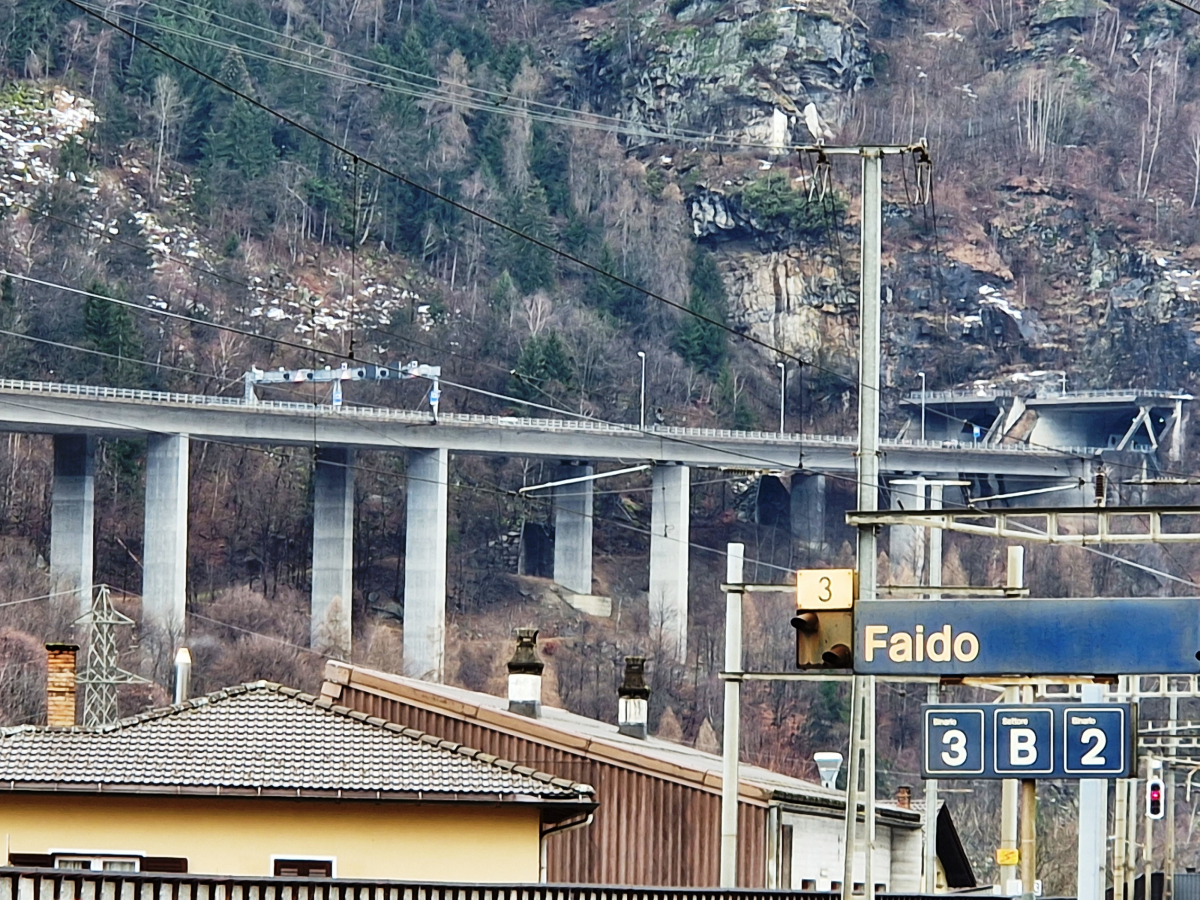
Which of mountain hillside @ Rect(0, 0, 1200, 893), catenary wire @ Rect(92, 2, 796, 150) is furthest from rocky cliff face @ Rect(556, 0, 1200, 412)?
catenary wire @ Rect(92, 2, 796, 150)

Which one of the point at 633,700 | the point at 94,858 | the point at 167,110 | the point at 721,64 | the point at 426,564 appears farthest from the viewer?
the point at 721,64

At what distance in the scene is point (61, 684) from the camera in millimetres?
33281

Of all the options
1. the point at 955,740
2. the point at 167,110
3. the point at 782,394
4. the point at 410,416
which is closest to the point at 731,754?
the point at 955,740

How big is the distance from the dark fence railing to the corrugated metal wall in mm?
8900

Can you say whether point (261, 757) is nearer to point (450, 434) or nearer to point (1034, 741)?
point (1034, 741)

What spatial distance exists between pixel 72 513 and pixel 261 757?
8541cm

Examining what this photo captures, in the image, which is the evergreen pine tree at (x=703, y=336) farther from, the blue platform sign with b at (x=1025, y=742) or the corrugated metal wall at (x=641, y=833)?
the blue platform sign with b at (x=1025, y=742)

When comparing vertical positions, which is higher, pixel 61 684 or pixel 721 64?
pixel 721 64

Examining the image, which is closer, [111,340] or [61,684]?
[61,684]

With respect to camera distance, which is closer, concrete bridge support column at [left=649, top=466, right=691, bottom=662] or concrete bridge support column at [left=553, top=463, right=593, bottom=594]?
concrete bridge support column at [left=649, top=466, right=691, bottom=662]

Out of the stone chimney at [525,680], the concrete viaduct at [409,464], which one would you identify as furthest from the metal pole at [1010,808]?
the concrete viaduct at [409,464]

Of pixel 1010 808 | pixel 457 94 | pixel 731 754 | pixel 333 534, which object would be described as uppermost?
pixel 457 94

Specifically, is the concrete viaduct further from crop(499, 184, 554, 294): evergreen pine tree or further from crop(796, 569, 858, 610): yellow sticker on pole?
crop(796, 569, 858, 610): yellow sticker on pole

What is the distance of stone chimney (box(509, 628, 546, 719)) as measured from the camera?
1484 inches
